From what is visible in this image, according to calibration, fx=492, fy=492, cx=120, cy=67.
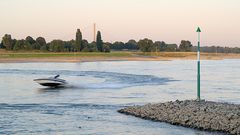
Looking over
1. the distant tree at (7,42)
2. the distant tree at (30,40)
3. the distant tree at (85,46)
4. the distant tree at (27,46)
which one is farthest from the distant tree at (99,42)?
the distant tree at (7,42)

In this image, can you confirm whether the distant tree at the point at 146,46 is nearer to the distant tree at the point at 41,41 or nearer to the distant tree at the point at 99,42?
the distant tree at the point at 99,42

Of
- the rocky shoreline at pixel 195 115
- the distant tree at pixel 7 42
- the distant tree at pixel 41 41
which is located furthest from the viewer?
the distant tree at pixel 41 41

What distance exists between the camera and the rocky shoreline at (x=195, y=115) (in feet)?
54.0

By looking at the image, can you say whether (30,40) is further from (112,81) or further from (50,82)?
(50,82)

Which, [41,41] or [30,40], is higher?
[30,40]

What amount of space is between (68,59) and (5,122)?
9347cm

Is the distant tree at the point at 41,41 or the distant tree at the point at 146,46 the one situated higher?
the distant tree at the point at 41,41

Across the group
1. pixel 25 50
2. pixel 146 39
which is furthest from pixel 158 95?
pixel 146 39

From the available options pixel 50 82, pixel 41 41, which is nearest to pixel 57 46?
pixel 41 41

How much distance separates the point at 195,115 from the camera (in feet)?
59.1

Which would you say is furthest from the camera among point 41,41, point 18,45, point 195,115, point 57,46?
point 41,41

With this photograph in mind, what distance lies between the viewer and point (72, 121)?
18938 mm

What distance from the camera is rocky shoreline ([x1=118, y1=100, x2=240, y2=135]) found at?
1645cm

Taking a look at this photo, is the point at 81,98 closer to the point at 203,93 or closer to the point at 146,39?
the point at 203,93
